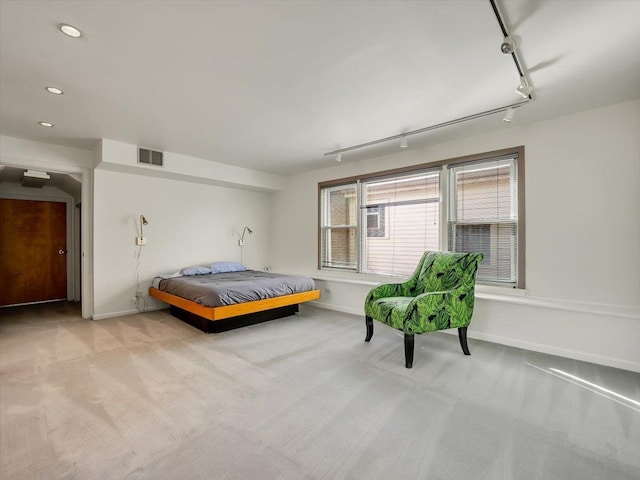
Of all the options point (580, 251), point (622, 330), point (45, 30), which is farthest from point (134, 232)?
point (622, 330)

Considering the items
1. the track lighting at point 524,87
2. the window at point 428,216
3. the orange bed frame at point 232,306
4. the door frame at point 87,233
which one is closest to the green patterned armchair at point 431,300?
the window at point 428,216

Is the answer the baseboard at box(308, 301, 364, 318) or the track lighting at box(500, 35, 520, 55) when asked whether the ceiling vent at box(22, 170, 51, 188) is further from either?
the track lighting at box(500, 35, 520, 55)

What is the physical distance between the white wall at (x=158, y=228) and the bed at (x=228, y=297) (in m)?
0.43

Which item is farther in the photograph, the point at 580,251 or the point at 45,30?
the point at 580,251

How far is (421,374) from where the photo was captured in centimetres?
262

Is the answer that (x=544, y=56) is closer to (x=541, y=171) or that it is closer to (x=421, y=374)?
(x=541, y=171)

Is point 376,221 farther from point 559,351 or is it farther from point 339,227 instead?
point 559,351

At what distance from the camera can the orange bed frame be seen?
3492mm

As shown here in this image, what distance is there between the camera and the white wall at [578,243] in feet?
9.06

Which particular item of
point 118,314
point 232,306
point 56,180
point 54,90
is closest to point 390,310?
point 232,306

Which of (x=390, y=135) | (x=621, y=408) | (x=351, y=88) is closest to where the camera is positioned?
(x=621, y=408)

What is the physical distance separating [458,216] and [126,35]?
12.2ft

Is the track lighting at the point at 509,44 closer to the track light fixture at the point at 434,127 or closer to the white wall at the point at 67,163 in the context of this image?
the track light fixture at the point at 434,127

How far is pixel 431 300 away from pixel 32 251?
686cm
